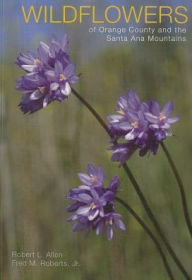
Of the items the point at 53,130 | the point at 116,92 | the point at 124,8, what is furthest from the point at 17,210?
the point at 124,8

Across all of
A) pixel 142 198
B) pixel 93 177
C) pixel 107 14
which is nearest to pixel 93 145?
pixel 93 177

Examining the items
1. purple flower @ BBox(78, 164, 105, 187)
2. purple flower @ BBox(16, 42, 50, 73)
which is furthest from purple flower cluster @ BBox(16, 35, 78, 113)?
purple flower @ BBox(78, 164, 105, 187)

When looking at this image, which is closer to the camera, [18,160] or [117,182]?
[117,182]

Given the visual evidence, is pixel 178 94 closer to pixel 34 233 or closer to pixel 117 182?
pixel 117 182

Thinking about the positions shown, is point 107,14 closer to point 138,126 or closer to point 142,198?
point 138,126

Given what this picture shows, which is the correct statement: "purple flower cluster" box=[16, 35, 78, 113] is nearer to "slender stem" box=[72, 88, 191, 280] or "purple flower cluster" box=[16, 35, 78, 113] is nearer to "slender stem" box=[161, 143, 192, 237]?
"slender stem" box=[72, 88, 191, 280]
